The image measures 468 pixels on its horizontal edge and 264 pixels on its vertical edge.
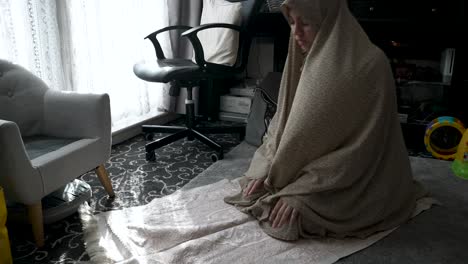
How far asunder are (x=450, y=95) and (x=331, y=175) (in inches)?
60.3

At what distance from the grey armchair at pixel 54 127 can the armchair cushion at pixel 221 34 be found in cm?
100

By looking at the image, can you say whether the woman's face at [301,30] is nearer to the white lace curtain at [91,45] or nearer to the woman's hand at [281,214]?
the woman's hand at [281,214]

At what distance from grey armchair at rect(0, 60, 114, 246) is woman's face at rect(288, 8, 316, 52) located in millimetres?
831

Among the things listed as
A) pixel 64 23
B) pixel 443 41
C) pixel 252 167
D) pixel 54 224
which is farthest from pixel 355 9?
pixel 54 224

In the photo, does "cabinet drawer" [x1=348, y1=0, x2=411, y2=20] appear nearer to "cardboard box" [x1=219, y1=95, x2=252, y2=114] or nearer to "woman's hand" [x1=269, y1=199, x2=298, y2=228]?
"cardboard box" [x1=219, y1=95, x2=252, y2=114]

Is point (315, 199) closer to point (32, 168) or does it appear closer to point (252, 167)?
point (252, 167)

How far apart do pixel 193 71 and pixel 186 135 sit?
17.8 inches

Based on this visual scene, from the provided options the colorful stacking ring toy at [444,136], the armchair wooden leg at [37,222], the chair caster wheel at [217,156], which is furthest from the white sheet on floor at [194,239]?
the colorful stacking ring toy at [444,136]

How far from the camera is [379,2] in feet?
7.67

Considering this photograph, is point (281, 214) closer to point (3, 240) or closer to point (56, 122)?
point (3, 240)

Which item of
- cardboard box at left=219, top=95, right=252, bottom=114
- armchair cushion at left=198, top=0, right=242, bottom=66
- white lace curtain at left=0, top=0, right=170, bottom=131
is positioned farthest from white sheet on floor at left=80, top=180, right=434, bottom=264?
cardboard box at left=219, top=95, right=252, bottom=114

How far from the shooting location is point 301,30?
1.38 meters

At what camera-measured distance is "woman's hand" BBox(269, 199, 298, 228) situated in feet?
4.28

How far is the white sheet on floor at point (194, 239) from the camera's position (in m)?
1.23
